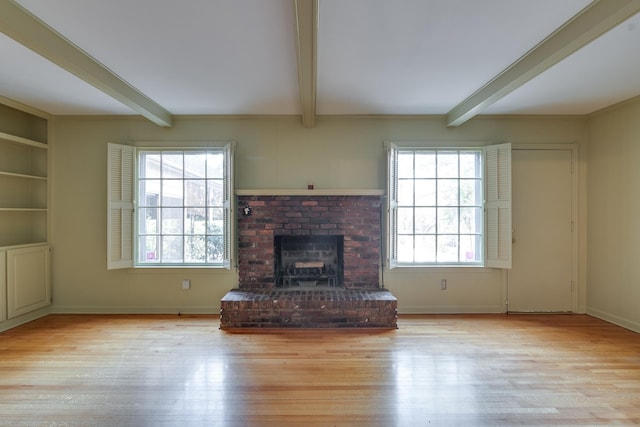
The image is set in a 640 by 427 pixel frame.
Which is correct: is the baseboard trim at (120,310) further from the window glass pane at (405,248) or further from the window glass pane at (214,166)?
the window glass pane at (405,248)

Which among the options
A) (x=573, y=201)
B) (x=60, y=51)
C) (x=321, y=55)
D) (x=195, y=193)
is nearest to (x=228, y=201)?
(x=195, y=193)

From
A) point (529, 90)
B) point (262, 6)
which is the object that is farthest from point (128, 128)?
point (529, 90)

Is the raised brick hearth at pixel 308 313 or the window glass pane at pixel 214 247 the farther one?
the window glass pane at pixel 214 247

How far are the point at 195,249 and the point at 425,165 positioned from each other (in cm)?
326

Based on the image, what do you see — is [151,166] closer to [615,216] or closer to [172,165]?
[172,165]

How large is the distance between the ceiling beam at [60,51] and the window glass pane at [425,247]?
12.0 feet

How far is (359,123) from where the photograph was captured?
3.71 meters

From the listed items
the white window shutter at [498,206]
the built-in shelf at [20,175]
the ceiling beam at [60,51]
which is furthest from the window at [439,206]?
the built-in shelf at [20,175]

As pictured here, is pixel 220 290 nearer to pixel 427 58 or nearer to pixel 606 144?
pixel 427 58

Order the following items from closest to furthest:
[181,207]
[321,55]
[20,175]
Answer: [321,55]
[20,175]
[181,207]

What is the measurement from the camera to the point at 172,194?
377cm

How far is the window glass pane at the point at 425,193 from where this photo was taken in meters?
3.78

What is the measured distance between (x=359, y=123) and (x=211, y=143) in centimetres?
194

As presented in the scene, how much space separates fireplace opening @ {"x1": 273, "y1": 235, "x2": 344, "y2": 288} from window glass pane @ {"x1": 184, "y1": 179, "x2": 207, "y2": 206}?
1.15m
